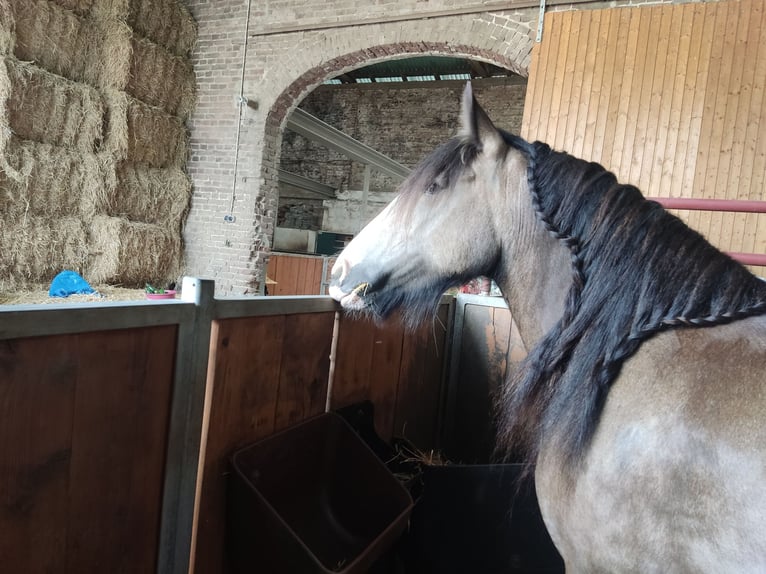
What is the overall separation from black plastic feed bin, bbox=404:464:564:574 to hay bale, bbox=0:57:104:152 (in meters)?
5.35

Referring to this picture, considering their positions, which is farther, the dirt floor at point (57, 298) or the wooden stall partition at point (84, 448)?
the dirt floor at point (57, 298)

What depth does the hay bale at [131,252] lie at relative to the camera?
568cm

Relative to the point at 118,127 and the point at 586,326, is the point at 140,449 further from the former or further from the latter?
the point at 118,127

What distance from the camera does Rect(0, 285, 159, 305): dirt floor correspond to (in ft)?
15.3

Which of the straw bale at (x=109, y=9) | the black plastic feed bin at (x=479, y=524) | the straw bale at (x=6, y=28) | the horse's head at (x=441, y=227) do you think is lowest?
the black plastic feed bin at (x=479, y=524)

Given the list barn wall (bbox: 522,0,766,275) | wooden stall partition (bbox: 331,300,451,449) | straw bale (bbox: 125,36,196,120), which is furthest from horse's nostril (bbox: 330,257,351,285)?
straw bale (bbox: 125,36,196,120)

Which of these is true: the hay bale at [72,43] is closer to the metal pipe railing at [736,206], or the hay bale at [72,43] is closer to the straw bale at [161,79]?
the straw bale at [161,79]

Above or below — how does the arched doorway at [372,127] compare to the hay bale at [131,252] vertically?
above

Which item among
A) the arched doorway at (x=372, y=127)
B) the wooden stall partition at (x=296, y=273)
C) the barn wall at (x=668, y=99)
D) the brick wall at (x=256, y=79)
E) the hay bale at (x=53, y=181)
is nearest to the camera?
the barn wall at (x=668, y=99)

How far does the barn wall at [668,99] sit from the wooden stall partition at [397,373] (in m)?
2.46

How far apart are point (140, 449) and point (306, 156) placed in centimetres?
1394

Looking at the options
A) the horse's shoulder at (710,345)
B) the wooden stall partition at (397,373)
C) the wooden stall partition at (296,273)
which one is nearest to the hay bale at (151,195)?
the wooden stall partition at (296,273)

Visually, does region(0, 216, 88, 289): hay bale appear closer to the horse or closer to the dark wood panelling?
the dark wood panelling

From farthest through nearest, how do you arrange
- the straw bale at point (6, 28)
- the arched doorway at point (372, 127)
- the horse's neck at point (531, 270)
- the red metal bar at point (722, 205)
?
the arched doorway at point (372, 127), the straw bale at point (6, 28), the red metal bar at point (722, 205), the horse's neck at point (531, 270)
